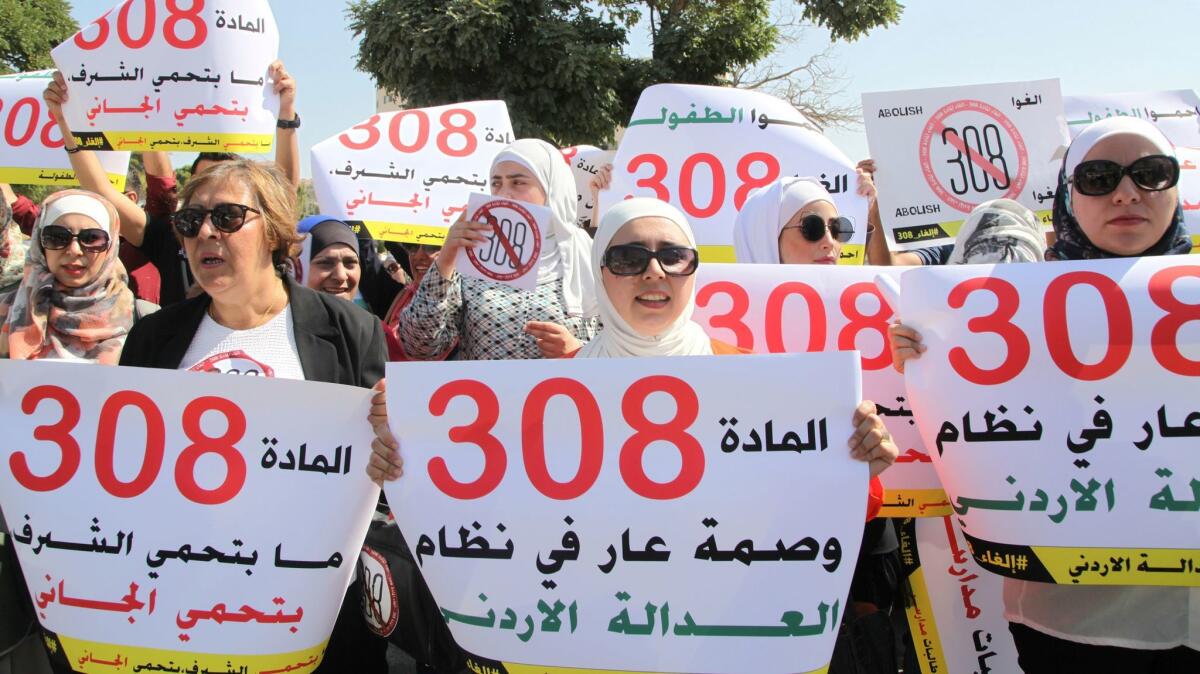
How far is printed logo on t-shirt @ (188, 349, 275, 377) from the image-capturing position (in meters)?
2.55

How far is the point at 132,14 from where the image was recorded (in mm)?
4164

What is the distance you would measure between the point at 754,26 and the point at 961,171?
58.3ft

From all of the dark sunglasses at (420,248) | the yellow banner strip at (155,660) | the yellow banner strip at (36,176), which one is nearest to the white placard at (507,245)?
the yellow banner strip at (155,660)

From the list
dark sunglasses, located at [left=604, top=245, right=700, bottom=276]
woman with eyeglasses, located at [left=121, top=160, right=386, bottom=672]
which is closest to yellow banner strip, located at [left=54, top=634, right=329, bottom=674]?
woman with eyeglasses, located at [left=121, top=160, right=386, bottom=672]

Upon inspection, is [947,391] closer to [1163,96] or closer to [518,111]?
[1163,96]

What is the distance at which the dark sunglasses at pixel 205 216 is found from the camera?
2.55m

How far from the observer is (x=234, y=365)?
257cm

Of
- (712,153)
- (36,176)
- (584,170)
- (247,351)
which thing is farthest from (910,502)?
(36,176)

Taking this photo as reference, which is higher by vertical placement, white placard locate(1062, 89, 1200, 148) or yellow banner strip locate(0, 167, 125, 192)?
yellow banner strip locate(0, 167, 125, 192)

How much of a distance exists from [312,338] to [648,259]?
1.01 metres

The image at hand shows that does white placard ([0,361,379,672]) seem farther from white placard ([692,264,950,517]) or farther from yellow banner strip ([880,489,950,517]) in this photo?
yellow banner strip ([880,489,950,517])

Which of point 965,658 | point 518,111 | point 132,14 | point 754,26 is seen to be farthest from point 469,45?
point 965,658

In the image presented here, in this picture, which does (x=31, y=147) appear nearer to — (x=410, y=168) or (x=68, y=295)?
(x=410, y=168)

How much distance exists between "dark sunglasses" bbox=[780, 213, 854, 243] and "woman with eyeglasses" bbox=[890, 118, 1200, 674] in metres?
0.95
